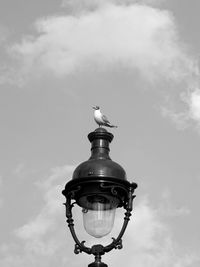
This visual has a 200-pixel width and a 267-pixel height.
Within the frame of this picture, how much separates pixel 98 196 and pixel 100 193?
0.35ft

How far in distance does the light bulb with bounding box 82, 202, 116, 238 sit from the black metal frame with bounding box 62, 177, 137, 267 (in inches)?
6.6

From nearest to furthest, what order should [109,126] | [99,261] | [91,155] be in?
[99,261] < [91,155] < [109,126]

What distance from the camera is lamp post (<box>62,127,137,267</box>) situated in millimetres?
10141

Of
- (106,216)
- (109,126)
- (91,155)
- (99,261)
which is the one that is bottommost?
(99,261)

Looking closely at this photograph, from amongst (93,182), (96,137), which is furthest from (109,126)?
(93,182)

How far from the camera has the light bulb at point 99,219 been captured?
1019 centimetres

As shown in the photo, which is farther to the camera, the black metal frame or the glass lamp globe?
the glass lamp globe

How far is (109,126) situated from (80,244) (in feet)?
9.46

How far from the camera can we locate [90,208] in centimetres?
1038

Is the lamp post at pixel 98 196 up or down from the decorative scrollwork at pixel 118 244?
up

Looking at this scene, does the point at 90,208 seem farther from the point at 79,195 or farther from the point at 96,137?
the point at 96,137

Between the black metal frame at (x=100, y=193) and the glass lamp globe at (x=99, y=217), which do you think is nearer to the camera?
the black metal frame at (x=100, y=193)

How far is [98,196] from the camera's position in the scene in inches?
407

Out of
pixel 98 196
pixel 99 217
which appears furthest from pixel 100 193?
pixel 99 217
